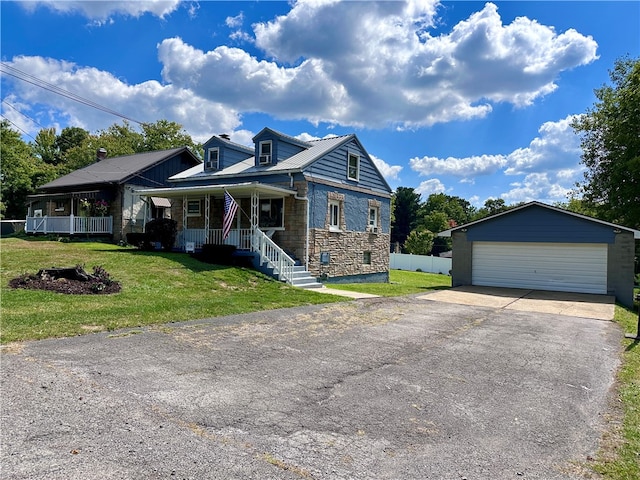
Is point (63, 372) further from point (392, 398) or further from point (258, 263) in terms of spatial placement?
point (258, 263)

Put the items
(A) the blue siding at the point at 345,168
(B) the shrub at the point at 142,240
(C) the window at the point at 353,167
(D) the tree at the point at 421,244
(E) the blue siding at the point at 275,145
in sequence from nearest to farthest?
1. (B) the shrub at the point at 142,240
2. (A) the blue siding at the point at 345,168
3. (E) the blue siding at the point at 275,145
4. (C) the window at the point at 353,167
5. (D) the tree at the point at 421,244

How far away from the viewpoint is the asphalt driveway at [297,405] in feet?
9.87

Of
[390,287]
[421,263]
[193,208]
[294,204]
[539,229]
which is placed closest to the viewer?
[539,229]

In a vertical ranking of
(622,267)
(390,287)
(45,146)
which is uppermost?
(45,146)

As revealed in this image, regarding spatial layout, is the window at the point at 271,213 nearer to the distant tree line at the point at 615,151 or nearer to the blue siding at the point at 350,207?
the blue siding at the point at 350,207

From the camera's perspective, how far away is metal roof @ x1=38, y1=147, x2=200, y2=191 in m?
23.2

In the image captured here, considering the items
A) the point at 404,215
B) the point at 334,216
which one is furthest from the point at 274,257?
the point at 404,215

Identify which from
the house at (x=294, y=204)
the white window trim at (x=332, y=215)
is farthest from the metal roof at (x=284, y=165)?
the white window trim at (x=332, y=215)

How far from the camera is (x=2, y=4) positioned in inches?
456

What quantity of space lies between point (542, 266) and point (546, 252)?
58 cm

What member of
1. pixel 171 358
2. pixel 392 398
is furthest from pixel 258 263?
pixel 392 398

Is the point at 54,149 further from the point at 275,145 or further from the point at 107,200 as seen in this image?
the point at 275,145

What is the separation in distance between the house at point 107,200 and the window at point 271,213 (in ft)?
23.0

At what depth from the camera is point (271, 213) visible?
18.1 metres
